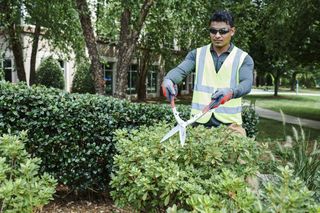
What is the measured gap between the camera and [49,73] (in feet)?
66.7

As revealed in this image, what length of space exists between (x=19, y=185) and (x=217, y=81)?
6.00ft

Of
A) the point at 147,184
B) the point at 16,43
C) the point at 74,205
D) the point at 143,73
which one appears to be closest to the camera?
the point at 147,184

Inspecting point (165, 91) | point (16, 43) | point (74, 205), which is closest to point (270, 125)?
point (16, 43)

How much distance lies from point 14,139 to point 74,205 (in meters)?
2.45

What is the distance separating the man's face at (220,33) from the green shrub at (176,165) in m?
0.78

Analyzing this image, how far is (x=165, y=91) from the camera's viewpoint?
3.06 meters

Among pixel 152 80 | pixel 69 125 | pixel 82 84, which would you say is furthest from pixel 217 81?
pixel 152 80

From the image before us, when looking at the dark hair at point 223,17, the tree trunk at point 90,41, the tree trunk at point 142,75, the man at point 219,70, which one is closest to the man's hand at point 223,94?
the man at point 219,70

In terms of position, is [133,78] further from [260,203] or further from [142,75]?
[260,203]

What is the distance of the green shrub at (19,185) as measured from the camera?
2.30 metres

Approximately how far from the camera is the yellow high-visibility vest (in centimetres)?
339

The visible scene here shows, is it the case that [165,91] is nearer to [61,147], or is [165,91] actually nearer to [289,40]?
[61,147]

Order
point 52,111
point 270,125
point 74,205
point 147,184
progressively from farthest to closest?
point 270,125 < point 74,205 < point 52,111 < point 147,184

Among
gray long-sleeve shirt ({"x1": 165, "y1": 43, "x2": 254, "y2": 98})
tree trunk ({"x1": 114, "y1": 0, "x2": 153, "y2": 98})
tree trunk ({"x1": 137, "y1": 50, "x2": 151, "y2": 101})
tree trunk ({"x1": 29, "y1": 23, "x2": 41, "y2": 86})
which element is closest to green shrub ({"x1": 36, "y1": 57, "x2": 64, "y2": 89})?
tree trunk ({"x1": 29, "y1": 23, "x2": 41, "y2": 86})
